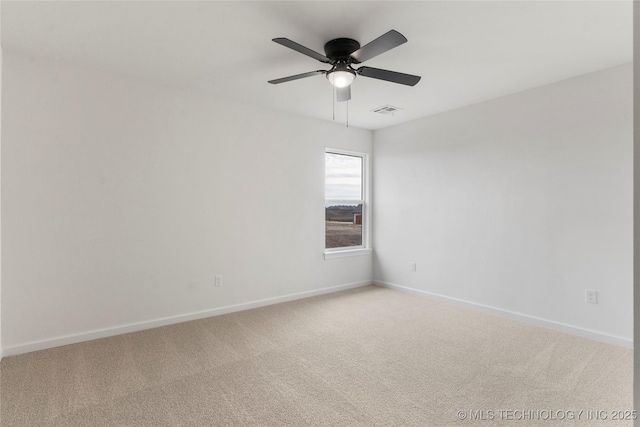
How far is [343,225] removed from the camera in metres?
5.25

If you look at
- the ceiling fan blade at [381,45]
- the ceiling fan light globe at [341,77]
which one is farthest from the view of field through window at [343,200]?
the ceiling fan blade at [381,45]

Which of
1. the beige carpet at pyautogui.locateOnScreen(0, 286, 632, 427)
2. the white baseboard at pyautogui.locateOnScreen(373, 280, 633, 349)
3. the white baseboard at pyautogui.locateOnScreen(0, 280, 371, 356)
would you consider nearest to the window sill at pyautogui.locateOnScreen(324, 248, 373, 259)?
the white baseboard at pyautogui.locateOnScreen(0, 280, 371, 356)

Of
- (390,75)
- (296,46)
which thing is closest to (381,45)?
(390,75)

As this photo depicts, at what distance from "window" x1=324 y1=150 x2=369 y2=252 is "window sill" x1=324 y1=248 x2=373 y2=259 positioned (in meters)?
0.10

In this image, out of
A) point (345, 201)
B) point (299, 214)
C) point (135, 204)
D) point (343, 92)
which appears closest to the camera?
point (343, 92)

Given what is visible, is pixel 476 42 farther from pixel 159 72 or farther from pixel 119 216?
pixel 119 216

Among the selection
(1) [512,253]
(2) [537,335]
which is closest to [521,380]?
(2) [537,335]

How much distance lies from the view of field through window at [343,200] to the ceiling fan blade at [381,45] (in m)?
2.66

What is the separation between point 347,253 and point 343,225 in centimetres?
45

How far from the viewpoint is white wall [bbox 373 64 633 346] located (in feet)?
10.1

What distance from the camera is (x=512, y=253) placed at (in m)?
3.78

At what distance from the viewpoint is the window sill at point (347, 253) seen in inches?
193

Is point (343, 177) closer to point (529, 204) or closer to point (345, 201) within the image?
point (345, 201)

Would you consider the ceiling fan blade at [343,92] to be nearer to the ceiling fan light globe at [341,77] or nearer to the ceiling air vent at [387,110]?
the ceiling fan light globe at [341,77]
